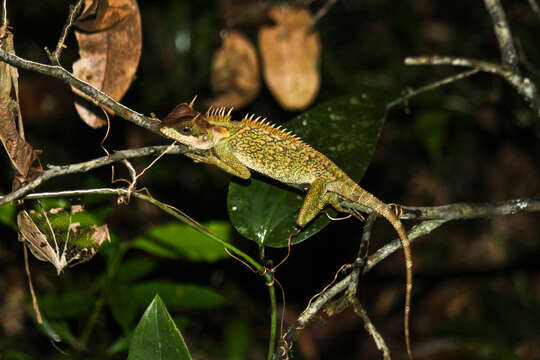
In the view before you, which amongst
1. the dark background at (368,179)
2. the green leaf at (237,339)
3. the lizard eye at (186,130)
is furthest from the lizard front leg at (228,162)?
the green leaf at (237,339)

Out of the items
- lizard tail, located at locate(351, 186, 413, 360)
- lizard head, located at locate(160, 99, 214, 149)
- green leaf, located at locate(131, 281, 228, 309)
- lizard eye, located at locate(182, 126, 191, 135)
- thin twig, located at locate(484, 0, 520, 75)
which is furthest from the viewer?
green leaf, located at locate(131, 281, 228, 309)

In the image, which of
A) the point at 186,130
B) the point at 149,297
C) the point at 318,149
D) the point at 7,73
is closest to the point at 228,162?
the point at 186,130

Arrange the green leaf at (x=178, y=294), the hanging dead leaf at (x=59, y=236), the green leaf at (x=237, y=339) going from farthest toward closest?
the green leaf at (x=237, y=339) < the green leaf at (x=178, y=294) < the hanging dead leaf at (x=59, y=236)

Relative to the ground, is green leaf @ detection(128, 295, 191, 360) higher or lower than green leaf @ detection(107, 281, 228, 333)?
higher

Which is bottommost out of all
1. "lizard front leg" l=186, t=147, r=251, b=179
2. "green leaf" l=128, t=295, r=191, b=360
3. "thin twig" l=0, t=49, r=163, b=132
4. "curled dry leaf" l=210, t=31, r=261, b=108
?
"green leaf" l=128, t=295, r=191, b=360

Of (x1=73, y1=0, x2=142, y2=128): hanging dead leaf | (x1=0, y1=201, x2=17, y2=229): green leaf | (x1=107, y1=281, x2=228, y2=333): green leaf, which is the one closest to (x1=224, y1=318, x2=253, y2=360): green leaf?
(x1=107, y1=281, x2=228, y2=333): green leaf

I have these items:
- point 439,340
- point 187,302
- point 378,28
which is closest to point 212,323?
point 187,302

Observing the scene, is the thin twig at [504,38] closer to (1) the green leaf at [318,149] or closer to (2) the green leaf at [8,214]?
(1) the green leaf at [318,149]

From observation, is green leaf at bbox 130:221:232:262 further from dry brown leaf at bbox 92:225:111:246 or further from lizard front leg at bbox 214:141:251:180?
dry brown leaf at bbox 92:225:111:246
